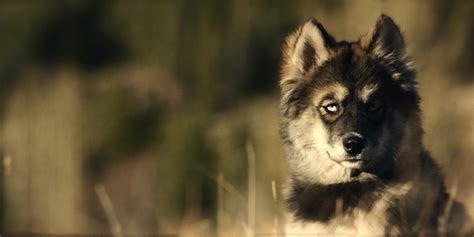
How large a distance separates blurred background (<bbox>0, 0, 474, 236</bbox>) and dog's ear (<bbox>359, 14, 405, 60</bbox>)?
17.4 feet

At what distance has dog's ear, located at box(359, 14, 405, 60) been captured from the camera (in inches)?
153

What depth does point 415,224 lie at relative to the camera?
3596mm

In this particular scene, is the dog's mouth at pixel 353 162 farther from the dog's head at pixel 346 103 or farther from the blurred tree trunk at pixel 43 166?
the blurred tree trunk at pixel 43 166

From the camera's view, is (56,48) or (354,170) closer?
(354,170)

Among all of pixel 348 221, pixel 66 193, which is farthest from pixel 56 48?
pixel 348 221

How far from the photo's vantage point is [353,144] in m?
3.62

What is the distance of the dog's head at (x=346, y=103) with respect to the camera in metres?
3.70

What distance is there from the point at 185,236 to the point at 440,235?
1.38m

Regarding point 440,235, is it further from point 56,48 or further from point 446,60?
point 56,48

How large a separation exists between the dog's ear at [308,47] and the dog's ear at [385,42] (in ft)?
0.67

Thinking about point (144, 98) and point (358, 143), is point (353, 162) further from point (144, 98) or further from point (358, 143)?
point (144, 98)

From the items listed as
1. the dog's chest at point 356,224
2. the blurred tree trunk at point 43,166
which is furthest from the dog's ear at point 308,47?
the blurred tree trunk at point 43,166

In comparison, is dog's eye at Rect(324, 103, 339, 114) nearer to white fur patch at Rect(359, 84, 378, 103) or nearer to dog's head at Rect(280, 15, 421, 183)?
dog's head at Rect(280, 15, 421, 183)

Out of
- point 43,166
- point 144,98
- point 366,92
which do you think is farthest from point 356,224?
point 144,98
